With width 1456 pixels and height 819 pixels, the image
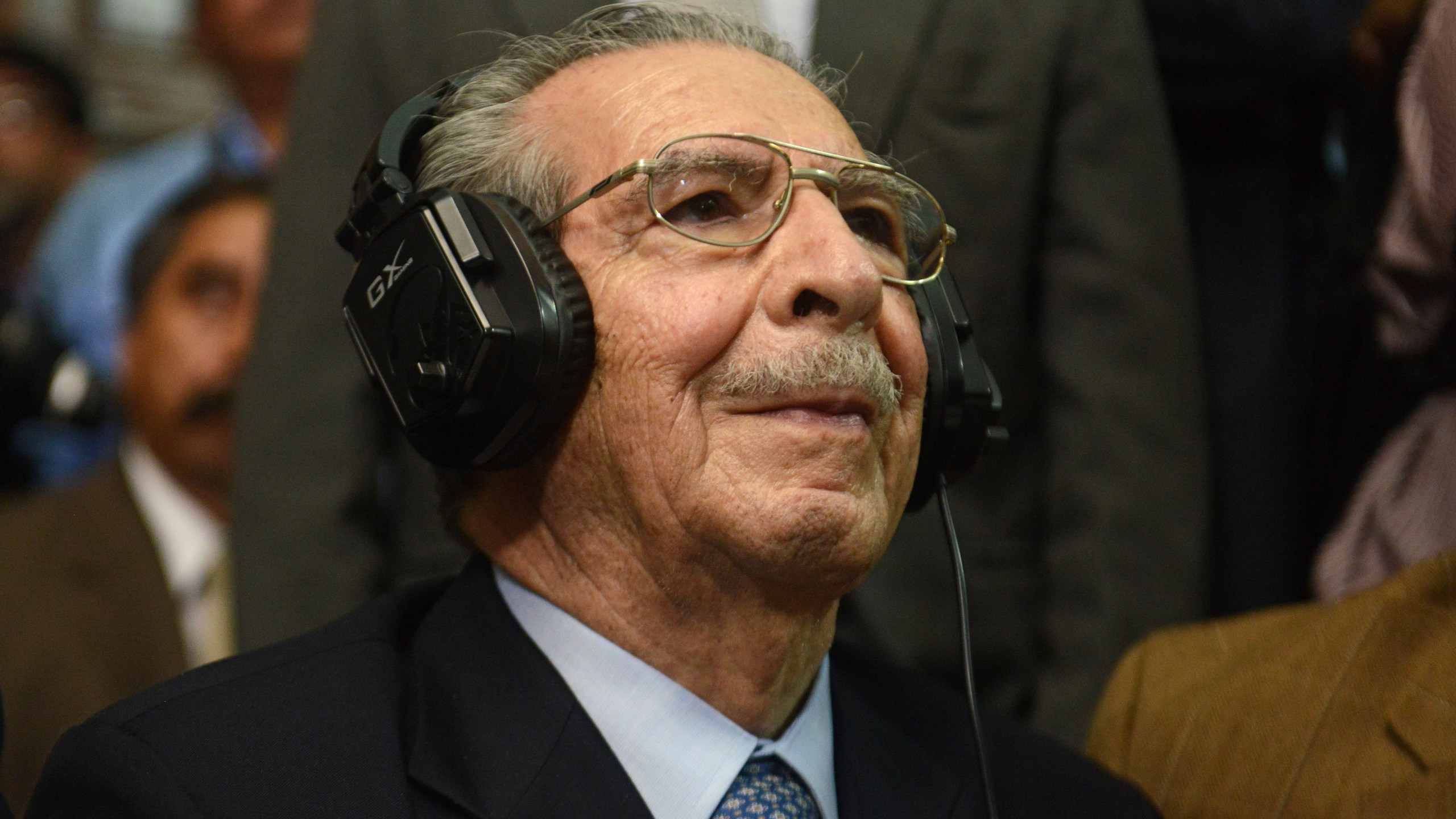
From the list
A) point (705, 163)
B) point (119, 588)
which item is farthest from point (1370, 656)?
point (119, 588)

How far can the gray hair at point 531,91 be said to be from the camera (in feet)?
5.31

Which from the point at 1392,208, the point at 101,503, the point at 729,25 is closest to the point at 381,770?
the point at 729,25

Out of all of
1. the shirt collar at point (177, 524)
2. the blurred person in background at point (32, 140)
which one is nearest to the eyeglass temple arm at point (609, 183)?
the shirt collar at point (177, 524)

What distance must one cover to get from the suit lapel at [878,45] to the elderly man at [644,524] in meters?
0.55

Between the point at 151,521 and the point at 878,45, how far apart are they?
1.88 meters

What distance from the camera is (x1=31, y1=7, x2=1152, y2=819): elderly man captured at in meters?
1.40

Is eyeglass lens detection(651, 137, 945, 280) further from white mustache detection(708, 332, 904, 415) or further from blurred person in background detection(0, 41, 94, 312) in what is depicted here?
blurred person in background detection(0, 41, 94, 312)

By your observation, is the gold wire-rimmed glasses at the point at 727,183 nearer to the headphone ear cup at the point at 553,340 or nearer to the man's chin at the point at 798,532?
the headphone ear cup at the point at 553,340

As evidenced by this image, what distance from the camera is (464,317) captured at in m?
1.42

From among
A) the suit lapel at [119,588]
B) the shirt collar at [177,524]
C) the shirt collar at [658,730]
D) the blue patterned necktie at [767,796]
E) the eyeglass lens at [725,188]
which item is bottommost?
the shirt collar at [177,524]

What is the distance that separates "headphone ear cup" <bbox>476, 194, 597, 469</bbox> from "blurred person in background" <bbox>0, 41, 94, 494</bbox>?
3.18 metres

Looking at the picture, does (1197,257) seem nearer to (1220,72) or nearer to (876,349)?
(1220,72)

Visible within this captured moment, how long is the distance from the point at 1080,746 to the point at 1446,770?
27.2 inches

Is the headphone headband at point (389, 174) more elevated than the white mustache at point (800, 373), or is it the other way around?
the headphone headband at point (389, 174)
